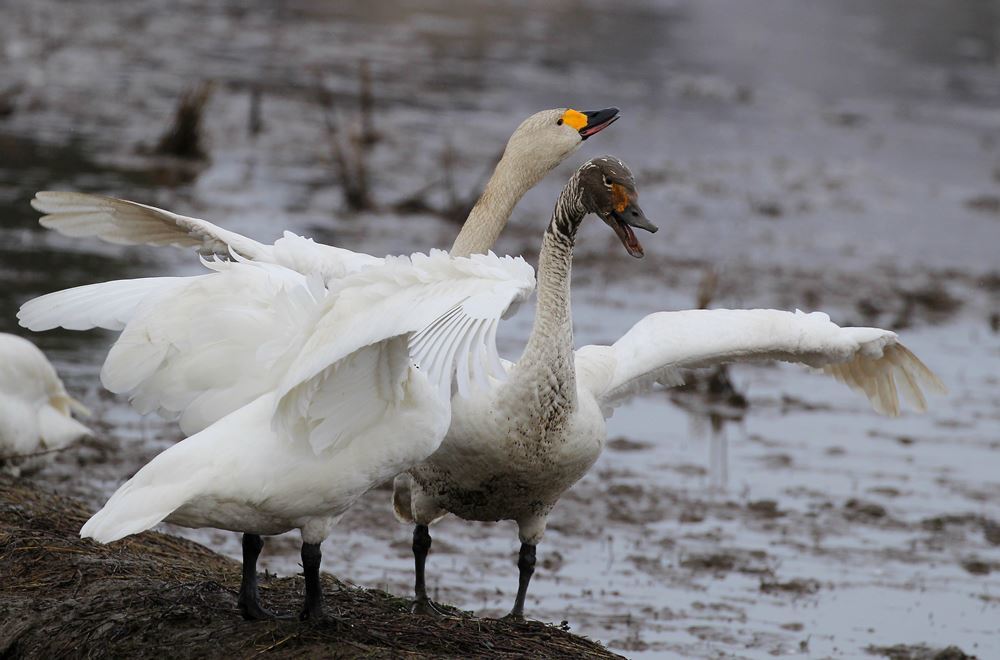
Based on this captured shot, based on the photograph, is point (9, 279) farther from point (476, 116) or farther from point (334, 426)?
point (476, 116)

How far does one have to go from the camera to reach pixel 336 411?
5566mm

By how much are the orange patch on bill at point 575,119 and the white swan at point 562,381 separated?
1.02m

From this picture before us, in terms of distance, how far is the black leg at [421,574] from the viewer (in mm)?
6828

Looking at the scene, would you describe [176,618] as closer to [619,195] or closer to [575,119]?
[619,195]

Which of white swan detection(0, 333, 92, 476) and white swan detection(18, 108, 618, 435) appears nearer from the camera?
white swan detection(18, 108, 618, 435)

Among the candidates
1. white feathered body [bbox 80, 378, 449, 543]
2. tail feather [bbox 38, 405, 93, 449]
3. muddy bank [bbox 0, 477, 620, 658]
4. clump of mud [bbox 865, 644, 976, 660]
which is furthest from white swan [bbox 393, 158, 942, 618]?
tail feather [bbox 38, 405, 93, 449]

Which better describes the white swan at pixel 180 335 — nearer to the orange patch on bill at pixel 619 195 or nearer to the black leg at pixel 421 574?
the orange patch on bill at pixel 619 195

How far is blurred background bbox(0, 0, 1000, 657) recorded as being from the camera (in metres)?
8.52

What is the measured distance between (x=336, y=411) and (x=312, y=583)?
0.74 metres

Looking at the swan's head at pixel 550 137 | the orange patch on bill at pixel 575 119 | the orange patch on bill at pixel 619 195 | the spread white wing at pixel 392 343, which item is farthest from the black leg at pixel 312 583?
the orange patch on bill at pixel 575 119

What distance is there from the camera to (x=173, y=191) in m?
16.4

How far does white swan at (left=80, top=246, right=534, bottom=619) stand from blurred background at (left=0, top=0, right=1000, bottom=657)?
7.27ft

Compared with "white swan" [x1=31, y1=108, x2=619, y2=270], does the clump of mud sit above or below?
below

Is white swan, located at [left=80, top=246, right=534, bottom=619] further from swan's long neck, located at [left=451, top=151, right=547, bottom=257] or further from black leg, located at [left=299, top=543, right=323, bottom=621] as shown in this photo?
swan's long neck, located at [left=451, top=151, right=547, bottom=257]
